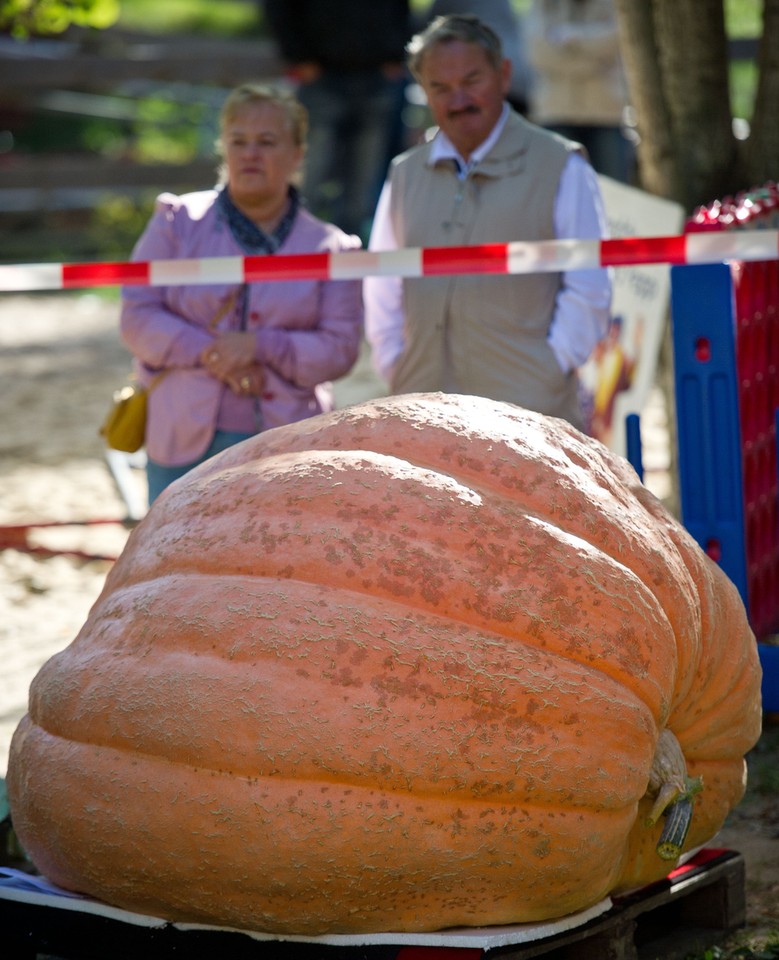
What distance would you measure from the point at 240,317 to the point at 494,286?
84cm

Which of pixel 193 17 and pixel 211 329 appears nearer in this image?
pixel 211 329

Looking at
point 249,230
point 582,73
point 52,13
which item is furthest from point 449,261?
point 582,73

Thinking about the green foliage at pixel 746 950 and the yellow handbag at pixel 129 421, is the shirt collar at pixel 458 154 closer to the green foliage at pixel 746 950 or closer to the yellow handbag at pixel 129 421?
the yellow handbag at pixel 129 421

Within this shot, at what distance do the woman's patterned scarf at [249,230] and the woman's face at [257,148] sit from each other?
11 centimetres

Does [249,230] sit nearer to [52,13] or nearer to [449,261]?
[449,261]

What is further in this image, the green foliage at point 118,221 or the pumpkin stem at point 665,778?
the green foliage at point 118,221

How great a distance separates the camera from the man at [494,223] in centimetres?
471

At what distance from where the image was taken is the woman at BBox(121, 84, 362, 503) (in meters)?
4.75

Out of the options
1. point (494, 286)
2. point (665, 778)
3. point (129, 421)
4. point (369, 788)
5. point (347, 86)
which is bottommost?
point (665, 778)

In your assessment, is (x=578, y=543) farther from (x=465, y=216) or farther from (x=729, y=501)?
(x=465, y=216)

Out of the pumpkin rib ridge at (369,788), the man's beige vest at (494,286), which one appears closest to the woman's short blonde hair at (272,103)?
the man's beige vest at (494,286)

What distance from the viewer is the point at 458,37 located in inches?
185

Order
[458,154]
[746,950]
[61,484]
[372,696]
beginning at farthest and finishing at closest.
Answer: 1. [61,484]
2. [458,154]
3. [746,950]
4. [372,696]

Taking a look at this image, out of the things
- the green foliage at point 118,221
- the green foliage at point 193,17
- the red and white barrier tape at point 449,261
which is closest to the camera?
the red and white barrier tape at point 449,261
